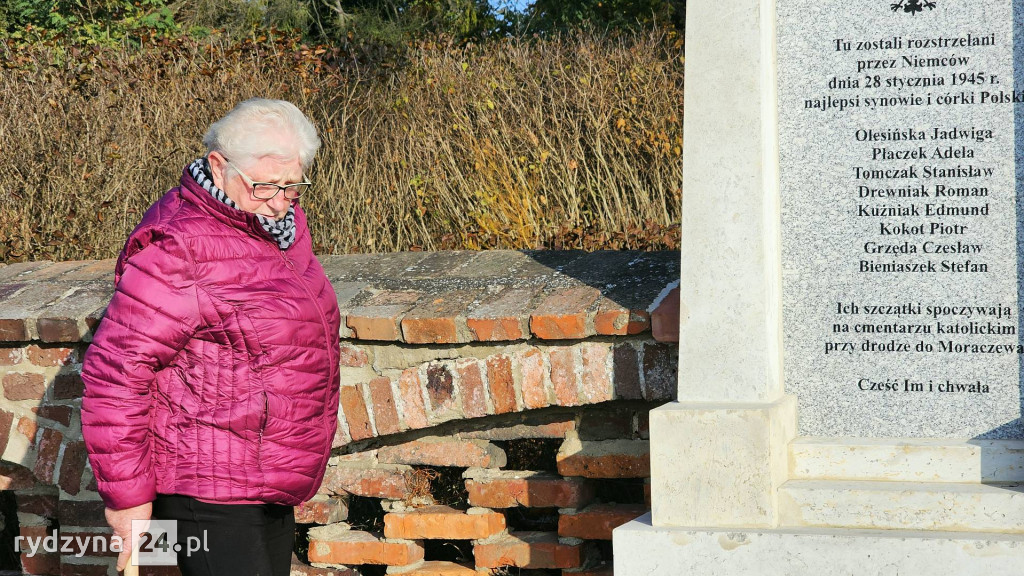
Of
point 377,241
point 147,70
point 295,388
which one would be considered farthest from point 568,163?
point 295,388

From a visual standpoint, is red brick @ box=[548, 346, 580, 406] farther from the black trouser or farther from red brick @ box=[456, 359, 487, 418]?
the black trouser

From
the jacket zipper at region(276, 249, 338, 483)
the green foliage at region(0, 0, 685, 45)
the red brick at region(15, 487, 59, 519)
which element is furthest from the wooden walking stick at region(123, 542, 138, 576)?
the green foliage at region(0, 0, 685, 45)

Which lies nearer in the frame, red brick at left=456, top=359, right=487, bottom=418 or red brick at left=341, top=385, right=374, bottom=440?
red brick at left=456, top=359, right=487, bottom=418

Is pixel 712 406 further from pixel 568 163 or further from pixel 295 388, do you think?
pixel 568 163

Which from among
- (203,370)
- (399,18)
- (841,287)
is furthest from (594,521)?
(399,18)

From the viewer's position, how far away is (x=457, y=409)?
3193 mm

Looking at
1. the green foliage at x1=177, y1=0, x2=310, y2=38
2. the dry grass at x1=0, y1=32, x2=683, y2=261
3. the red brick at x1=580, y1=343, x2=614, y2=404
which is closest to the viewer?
the red brick at x1=580, y1=343, x2=614, y2=404

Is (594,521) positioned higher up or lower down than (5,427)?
lower down

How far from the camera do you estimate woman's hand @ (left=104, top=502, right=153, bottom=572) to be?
2.23m

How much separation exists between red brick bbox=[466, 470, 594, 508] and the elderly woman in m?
0.95

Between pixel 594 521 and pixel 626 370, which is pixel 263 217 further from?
pixel 594 521

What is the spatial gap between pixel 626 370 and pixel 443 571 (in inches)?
38.9

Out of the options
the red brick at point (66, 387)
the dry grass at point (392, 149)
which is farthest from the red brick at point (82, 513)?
the dry grass at point (392, 149)

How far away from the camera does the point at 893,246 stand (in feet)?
9.18
